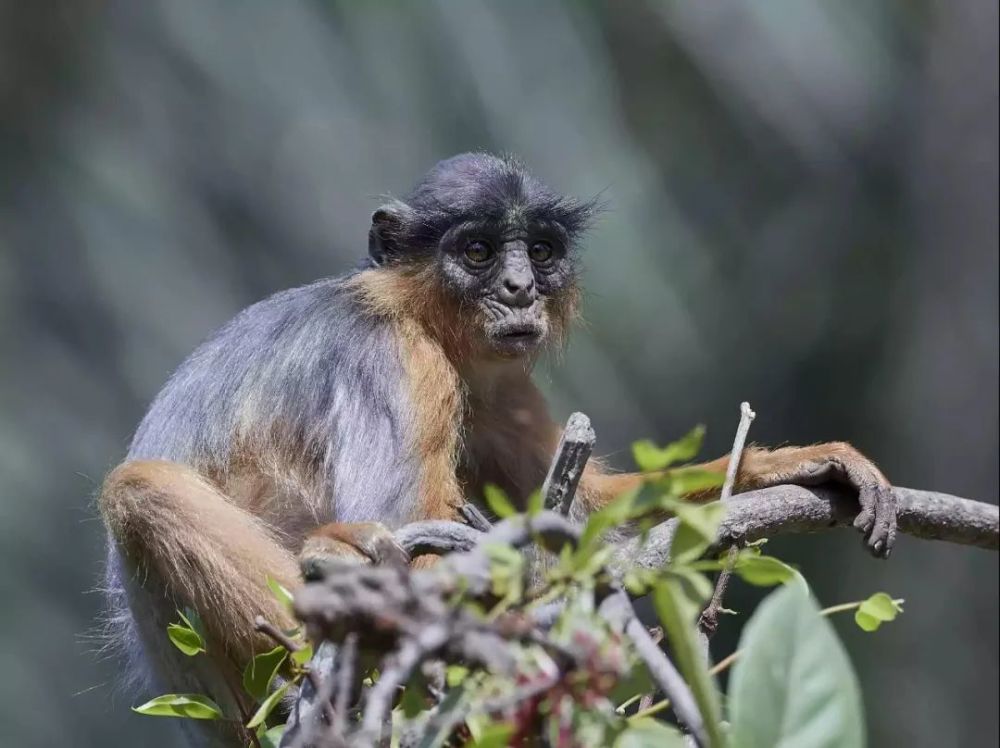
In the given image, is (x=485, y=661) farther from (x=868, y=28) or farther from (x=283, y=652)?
(x=868, y=28)

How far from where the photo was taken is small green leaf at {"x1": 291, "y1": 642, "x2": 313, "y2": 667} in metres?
1.65

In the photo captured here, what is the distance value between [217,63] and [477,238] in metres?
6.35

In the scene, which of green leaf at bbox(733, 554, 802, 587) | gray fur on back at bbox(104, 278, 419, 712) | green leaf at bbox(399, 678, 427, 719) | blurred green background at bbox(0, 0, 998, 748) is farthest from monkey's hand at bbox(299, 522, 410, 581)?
blurred green background at bbox(0, 0, 998, 748)

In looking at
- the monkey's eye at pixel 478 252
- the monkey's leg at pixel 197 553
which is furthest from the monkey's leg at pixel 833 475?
the monkey's leg at pixel 197 553

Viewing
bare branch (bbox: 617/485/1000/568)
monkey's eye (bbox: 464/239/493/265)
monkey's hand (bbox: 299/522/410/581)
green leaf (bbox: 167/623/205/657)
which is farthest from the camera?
monkey's eye (bbox: 464/239/493/265)

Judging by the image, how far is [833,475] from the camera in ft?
12.4

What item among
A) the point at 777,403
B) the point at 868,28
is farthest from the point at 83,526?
the point at 868,28

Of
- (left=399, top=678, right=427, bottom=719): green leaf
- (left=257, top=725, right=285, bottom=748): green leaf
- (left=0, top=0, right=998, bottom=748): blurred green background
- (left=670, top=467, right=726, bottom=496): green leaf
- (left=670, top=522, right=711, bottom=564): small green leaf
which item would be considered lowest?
(left=257, top=725, right=285, bottom=748): green leaf

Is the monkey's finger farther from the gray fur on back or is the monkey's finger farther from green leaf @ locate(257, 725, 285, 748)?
green leaf @ locate(257, 725, 285, 748)

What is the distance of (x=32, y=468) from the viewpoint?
9.26m

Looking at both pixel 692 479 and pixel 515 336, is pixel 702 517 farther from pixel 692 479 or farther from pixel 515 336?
pixel 515 336

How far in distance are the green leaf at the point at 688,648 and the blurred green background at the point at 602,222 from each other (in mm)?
8566

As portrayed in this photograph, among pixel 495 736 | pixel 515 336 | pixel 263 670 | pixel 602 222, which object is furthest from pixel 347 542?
pixel 602 222

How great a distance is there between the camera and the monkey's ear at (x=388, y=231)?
4.55m
